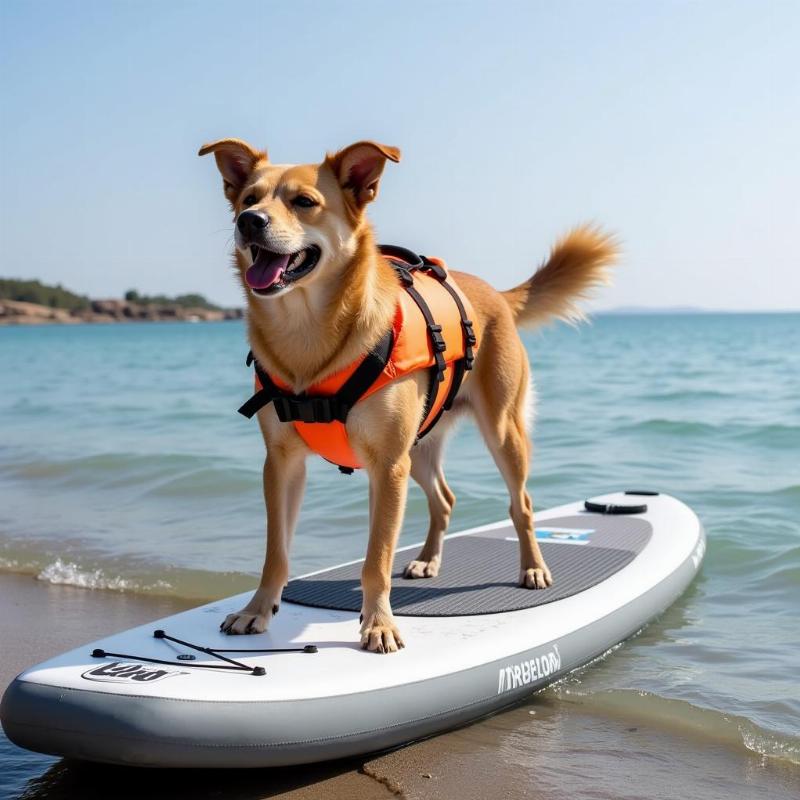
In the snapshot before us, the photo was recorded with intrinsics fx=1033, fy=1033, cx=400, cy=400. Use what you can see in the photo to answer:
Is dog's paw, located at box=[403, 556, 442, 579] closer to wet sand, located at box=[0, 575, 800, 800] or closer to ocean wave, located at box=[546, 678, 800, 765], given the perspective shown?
ocean wave, located at box=[546, 678, 800, 765]

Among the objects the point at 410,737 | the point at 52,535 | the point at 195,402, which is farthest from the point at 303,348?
the point at 195,402

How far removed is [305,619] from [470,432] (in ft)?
36.5

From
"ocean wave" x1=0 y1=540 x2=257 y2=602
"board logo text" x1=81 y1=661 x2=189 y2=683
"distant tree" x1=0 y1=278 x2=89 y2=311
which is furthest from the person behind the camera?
"distant tree" x1=0 y1=278 x2=89 y2=311

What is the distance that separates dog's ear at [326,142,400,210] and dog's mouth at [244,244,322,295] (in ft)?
1.13

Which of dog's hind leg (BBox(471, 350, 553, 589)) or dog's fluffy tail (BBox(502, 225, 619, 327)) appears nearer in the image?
dog's hind leg (BBox(471, 350, 553, 589))

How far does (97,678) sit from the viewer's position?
3908 mm

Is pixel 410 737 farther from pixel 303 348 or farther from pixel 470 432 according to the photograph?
pixel 470 432

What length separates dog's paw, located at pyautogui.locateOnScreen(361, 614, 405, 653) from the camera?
448cm

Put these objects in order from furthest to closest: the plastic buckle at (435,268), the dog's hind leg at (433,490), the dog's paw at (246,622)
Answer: the dog's hind leg at (433,490) → the plastic buckle at (435,268) → the dog's paw at (246,622)

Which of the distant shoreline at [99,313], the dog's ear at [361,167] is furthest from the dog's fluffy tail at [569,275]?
the distant shoreline at [99,313]

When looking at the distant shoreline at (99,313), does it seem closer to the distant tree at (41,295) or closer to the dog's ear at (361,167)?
the distant tree at (41,295)

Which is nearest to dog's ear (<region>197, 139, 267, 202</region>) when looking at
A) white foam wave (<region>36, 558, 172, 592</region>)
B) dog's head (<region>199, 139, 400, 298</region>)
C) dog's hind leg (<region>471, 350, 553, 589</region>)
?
dog's head (<region>199, 139, 400, 298</region>)

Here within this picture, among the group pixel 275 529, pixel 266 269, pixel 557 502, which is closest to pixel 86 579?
pixel 275 529

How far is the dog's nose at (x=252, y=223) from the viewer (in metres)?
3.97
